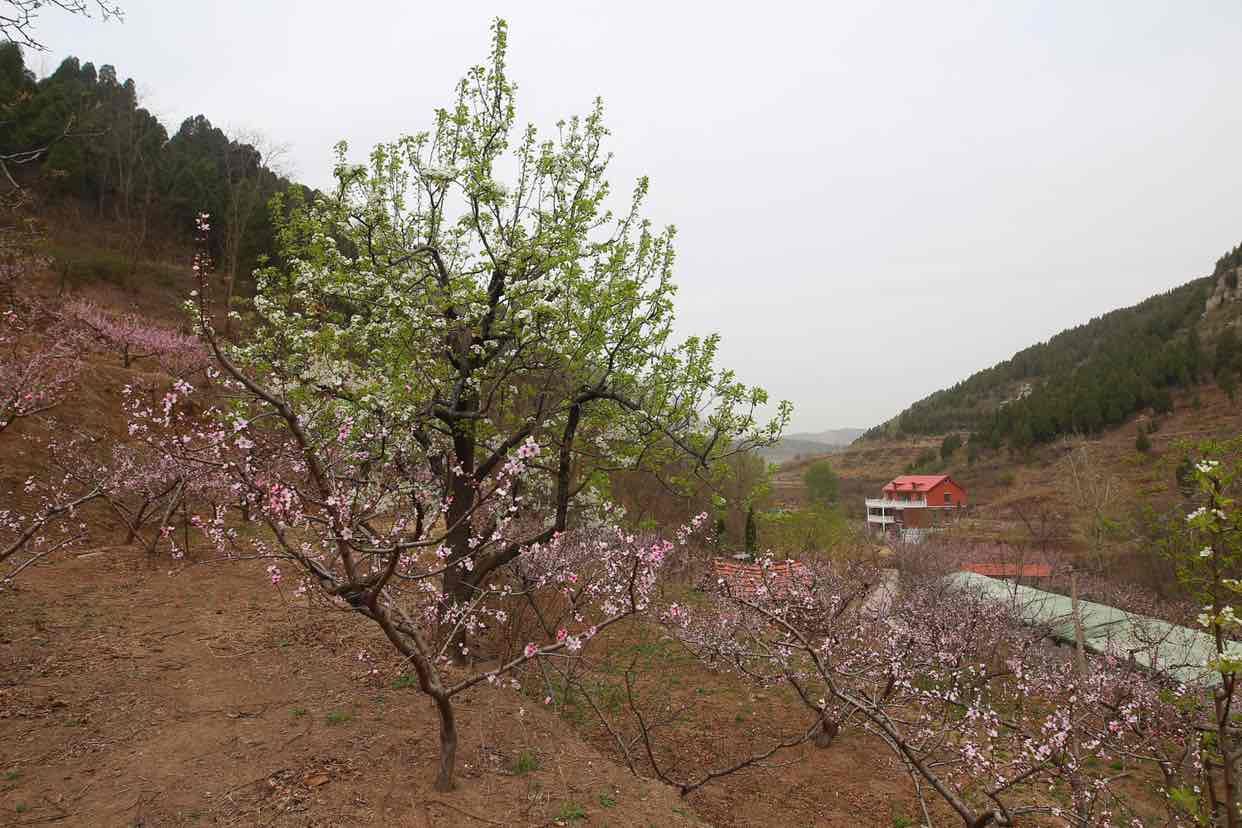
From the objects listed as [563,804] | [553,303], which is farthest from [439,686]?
[553,303]

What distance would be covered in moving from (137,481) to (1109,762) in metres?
18.9

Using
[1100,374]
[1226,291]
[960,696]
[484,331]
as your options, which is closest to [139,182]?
[484,331]

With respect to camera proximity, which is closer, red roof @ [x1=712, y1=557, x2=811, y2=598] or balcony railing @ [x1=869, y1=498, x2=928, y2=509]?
red roof @ [x1=712, y1=557, x2=811, y2=598]

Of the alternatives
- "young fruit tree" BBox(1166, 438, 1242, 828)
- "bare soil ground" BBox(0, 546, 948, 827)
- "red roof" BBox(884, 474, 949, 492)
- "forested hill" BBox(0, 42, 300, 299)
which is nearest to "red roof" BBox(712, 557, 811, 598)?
"bare soil ground" BBox(0, 546, 948, 827)

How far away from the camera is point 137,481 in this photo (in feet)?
40.5

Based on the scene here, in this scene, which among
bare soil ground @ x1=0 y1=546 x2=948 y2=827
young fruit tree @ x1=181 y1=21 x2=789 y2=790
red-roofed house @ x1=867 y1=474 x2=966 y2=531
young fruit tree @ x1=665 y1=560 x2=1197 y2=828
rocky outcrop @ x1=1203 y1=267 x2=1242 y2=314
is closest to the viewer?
bare soil ground @ x1=0 y1=546 x2=948 y2=827

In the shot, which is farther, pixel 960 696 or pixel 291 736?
pixel 960 696

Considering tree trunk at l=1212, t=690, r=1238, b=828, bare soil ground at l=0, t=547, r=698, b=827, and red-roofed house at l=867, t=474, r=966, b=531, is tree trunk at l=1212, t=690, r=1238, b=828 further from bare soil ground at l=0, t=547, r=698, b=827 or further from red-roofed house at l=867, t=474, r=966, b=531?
red-roofed house at l=867, t=474, r=966, b=531

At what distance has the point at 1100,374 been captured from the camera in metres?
82.1

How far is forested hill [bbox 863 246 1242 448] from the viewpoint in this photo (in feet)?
231

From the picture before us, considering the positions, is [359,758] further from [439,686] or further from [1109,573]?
[1109,573]

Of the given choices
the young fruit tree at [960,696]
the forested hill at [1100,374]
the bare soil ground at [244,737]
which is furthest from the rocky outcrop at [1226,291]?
the bare soil ground at [244,737]

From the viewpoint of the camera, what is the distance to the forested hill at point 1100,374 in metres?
70.5

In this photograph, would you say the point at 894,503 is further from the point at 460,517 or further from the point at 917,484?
the point at 460,517
